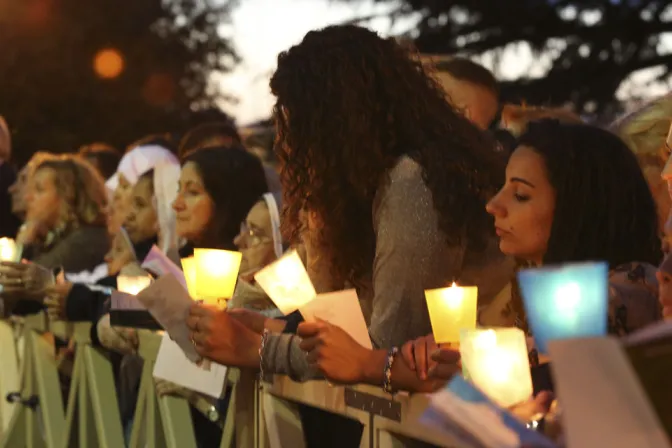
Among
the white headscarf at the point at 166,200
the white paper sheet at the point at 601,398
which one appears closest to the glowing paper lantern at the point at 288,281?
the white paper sheet at the point at 601,398

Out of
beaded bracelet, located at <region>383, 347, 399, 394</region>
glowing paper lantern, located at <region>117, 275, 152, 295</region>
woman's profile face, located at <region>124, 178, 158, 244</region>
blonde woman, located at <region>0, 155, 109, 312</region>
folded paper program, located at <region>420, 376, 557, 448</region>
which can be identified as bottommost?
folded paper program, located at <region>420, 376, 557, 448</region>

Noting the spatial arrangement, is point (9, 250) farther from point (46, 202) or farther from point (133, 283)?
point (133, 283)

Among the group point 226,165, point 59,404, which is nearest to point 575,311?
point 226,165

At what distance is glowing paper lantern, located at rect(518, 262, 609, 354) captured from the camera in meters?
1.91

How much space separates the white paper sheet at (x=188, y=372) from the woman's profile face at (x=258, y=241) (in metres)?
0.85

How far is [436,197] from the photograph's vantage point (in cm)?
310

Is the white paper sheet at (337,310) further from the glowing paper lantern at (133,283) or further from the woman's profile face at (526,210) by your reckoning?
the glowing paper lantern at (133,283)

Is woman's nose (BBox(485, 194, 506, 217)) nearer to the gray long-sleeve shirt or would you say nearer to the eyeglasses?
the gray long-sleeve shirt

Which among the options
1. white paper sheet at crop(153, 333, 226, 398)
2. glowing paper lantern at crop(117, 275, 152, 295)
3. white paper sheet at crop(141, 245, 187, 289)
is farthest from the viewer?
glowing paper lantern at crop(117, 275, 152, 295)

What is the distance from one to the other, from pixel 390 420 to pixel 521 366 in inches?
25.0

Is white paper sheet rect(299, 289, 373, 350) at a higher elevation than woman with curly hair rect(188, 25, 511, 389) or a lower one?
lower

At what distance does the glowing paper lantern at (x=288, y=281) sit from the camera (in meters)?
3.18

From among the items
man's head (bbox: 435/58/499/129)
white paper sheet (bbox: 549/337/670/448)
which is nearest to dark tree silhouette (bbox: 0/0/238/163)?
man's head (bbox: 435/58/499/129)

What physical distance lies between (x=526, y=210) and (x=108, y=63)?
22480mm
